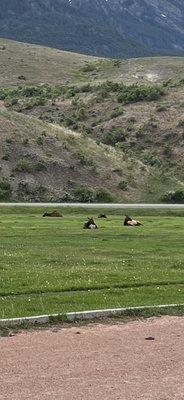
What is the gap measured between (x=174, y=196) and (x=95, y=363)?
62.8 meters

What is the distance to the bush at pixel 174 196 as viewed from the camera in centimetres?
7431

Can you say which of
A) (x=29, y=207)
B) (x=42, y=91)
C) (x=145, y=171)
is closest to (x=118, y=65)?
(x=42, y=91)

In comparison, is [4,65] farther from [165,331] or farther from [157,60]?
[165,331]

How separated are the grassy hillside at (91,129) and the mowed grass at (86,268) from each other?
3280cm

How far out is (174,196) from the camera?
74.9 metres

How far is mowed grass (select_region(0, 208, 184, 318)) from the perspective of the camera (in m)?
18.4

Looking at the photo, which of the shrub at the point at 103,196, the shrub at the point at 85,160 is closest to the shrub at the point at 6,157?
the shrub at the point at 85,160

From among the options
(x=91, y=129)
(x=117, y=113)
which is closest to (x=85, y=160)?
(x=91, y=129)

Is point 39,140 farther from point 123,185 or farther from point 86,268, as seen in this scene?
point 86,268

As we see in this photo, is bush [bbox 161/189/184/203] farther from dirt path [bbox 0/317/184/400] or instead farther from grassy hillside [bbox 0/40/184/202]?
dirt path [bbox 0/317/184/400]

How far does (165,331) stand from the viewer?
15.7 metres

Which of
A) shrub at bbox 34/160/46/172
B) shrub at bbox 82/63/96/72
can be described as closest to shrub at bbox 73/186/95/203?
shrub at bbox 34/160/46/172

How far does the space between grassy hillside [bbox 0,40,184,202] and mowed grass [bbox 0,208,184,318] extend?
3280 centimetres

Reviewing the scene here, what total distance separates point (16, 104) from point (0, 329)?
10019 centimetres
